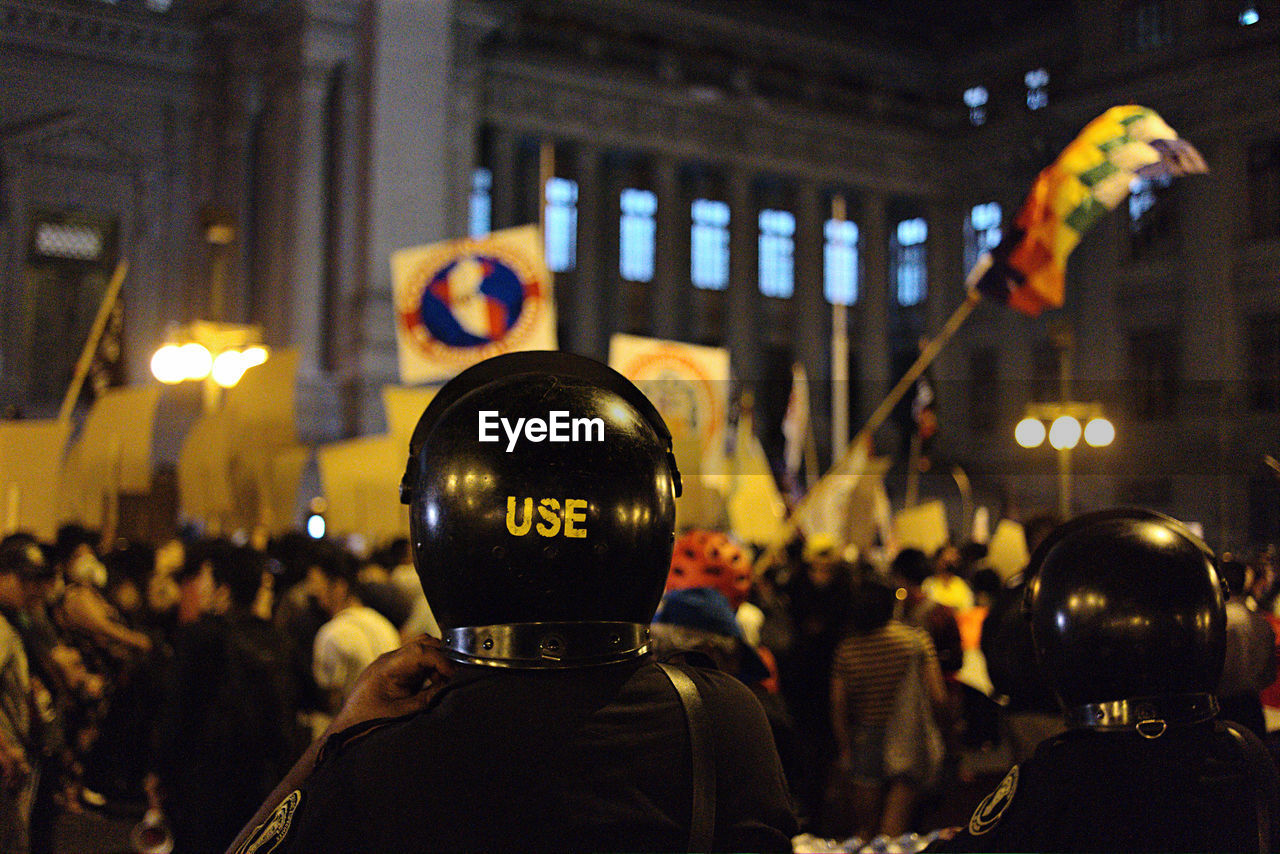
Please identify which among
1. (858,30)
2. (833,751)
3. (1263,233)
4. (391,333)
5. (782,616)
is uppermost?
(858,30)

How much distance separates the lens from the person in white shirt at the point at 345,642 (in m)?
5.10

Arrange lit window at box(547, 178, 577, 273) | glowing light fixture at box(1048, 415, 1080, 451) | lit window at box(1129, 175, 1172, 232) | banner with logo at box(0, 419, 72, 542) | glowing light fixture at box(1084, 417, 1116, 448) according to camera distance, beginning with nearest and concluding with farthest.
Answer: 1. lit window at box(1129, 175, 1172, 232)
2. glowing light fixture at box(1084, 417, 1116, 448)
3. glowing light fixture at box(1048, 415, 1080, 451)
4. banner with logo at box(0, 419, 72, 542)
5. lit window at box(547, 178, 577, 273)

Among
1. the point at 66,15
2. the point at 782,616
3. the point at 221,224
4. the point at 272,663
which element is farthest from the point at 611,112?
the point at 272,663

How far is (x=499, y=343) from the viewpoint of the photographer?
1016 cm

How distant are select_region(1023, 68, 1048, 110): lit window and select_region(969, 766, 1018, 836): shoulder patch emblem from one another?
273cm

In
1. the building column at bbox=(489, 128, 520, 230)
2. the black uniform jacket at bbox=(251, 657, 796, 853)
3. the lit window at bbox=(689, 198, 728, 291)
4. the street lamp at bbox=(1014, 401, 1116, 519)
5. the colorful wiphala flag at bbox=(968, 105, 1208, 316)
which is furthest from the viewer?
the lit window at bbox=(689, 198, 728, 291)

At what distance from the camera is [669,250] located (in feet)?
104

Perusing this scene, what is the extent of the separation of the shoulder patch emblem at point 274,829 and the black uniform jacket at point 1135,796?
1.11 meters

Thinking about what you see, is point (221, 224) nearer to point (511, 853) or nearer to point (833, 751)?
point (833, 751)

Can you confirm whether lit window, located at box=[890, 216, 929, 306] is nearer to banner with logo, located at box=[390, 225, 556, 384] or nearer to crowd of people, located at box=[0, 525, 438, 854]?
banner with logo, located at box=[390, 225, 556, 384]

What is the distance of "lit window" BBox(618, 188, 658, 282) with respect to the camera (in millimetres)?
32156

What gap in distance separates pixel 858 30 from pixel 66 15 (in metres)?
23.7

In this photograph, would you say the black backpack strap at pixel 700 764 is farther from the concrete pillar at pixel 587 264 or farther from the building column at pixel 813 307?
the building column at pixel 813 307

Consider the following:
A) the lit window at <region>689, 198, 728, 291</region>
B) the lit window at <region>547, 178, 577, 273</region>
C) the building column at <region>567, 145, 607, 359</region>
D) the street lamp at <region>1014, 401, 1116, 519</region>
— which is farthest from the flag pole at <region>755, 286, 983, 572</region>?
the lit window at <region>689, 198, 728, 291</region>
